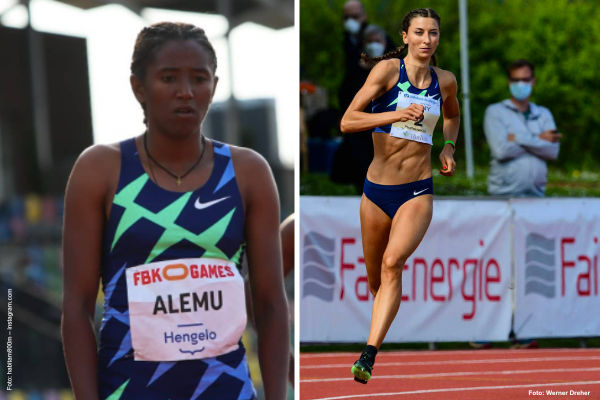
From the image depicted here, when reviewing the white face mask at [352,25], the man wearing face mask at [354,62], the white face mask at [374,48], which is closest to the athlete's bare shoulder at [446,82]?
the man wearing face mask at [354,62]

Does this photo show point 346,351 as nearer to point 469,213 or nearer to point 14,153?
point 469,213

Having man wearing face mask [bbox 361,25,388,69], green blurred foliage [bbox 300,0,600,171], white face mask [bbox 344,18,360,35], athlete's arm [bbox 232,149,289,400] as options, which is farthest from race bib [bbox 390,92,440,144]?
green blurred foliage [bbox 300,0,600,171]

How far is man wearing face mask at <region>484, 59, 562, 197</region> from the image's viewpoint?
27.6 ft

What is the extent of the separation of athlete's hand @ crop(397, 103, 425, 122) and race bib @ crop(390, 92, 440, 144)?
60 mm

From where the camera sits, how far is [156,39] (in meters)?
2.49

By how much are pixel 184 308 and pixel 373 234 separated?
181 cm

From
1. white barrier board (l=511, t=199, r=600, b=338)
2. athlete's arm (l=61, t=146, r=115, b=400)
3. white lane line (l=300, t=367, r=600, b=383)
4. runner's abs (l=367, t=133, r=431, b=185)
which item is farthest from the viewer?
white barrier board (l=511, t=199, r=600, b=338)

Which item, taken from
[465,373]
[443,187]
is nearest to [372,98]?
[465,373]

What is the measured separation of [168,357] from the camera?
250 cm

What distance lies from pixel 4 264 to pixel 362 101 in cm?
473

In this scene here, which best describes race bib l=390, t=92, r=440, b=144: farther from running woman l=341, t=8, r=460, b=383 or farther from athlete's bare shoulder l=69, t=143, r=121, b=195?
athlete's bare shoulder l=69, t=143, r=121, b=195

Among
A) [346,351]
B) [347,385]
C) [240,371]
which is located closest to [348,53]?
[347,385]

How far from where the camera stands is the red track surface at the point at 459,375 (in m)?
6.27

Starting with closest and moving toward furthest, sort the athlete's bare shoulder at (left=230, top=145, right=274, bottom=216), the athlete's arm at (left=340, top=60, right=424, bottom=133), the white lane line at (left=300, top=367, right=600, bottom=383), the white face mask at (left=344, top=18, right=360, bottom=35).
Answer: the athlete's bare shoulder at (left=230, top=145, right=274, bottom=216), the athlete's arm at (left=340, top=60, right=424, bottom=133), the white lane line at (left=300, top=367, right=600, bottom=383), the white face mask at (left=344, top=18, right=360, bottom=35)
